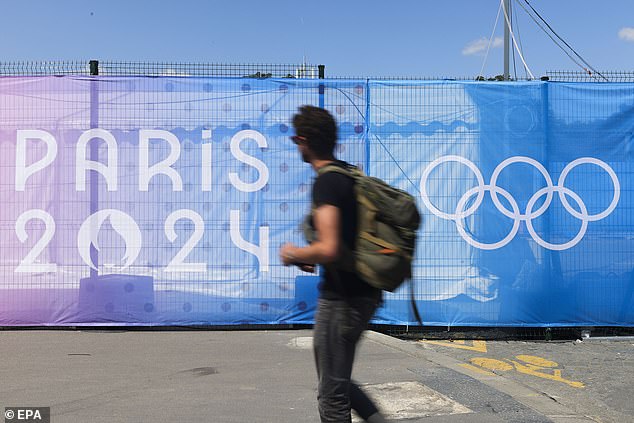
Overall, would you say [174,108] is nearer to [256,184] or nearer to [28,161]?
[256,184]

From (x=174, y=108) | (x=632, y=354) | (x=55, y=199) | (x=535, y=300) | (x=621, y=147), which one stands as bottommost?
(x=632, y=354)

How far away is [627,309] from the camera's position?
26.1 ft

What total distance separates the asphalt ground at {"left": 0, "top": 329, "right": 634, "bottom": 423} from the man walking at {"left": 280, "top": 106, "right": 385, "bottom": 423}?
1729 millimetres

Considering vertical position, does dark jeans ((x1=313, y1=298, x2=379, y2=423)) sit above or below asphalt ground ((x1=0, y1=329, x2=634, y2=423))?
above

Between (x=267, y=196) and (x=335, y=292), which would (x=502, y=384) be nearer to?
(x=335, y=292)

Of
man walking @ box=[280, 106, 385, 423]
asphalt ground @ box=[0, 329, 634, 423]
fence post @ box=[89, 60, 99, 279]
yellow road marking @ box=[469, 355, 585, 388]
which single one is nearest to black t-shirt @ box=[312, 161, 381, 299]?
man walking @ box=[280, 106, 385, 423]

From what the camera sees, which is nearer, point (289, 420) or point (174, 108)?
point (289, 420)

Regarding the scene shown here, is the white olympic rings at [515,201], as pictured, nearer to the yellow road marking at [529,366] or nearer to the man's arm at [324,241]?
the yellow road marking at [529,366]

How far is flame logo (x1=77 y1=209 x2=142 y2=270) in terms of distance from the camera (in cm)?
793

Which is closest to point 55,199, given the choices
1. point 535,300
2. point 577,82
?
point 535,300

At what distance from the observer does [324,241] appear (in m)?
2.94

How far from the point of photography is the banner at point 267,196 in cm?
793

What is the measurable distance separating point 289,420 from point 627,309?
16.8ft

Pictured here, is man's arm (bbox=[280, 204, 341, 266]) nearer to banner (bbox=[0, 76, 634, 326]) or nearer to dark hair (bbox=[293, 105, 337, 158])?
dark hair (bbox=[293, 105, 337, 158])
